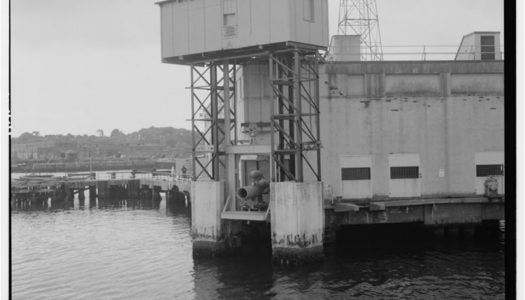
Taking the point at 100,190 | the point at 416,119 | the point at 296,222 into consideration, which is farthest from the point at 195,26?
the point at 100,190

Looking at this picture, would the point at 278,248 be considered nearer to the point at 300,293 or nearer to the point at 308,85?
the point at 300,293

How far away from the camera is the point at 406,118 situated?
35562 mm

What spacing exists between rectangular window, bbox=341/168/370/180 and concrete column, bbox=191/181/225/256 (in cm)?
802

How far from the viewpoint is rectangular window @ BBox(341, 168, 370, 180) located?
3456 centimetres

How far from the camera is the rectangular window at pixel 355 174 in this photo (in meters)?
34.6

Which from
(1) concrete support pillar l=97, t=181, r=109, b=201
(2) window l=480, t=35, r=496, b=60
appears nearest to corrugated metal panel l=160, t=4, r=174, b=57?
(2) window l=480, t=35, r=496, b=60

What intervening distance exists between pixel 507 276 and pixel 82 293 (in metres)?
21.4

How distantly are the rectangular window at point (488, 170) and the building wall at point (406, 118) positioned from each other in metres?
0.36

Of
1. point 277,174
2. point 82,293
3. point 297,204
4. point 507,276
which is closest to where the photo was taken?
point 507,276

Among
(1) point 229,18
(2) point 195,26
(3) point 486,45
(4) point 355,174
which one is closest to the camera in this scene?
(1) point 229,18

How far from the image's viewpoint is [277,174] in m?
31.2

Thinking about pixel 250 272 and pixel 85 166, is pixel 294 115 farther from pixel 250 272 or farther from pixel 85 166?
pixel 85 166

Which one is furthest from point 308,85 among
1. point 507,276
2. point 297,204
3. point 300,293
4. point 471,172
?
point 507,276

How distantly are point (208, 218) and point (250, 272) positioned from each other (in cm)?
486
